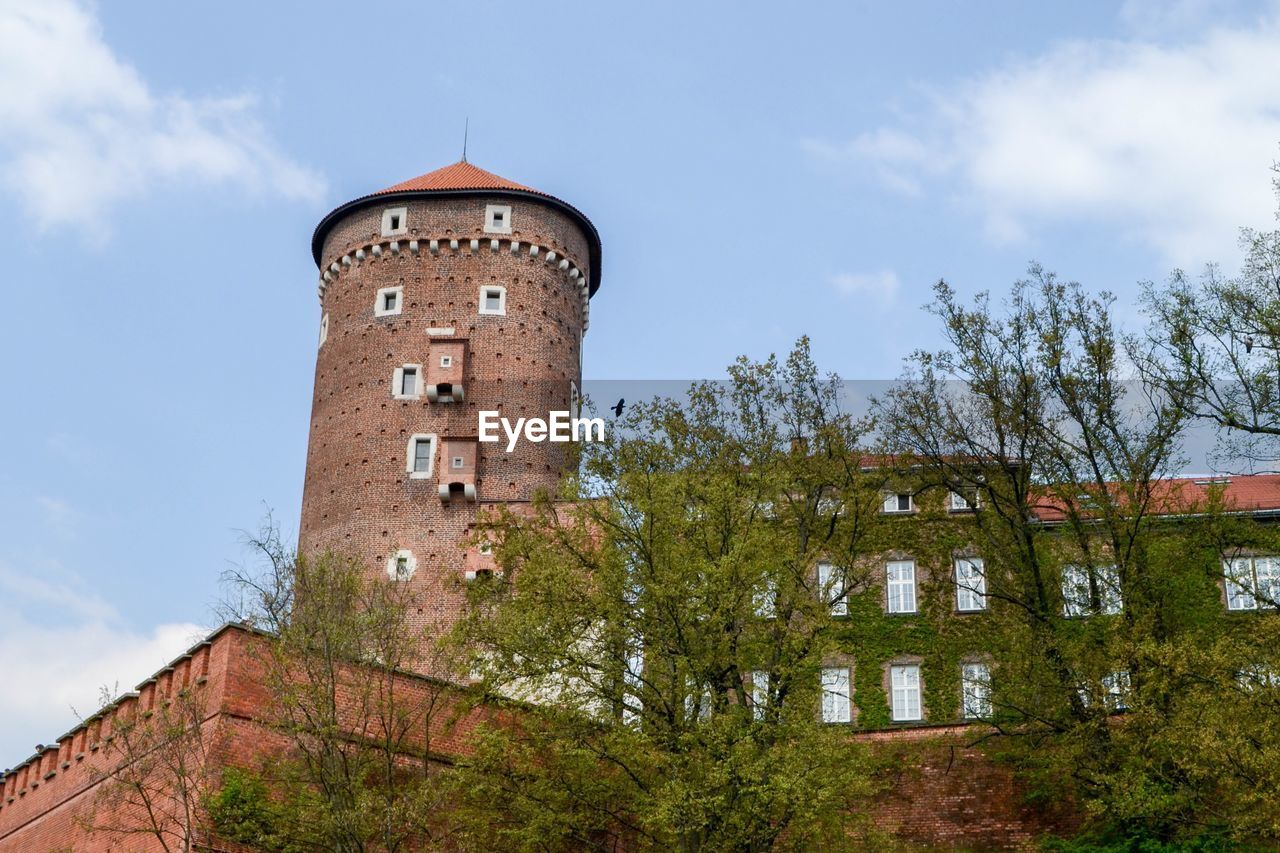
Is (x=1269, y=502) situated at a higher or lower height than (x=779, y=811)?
higher

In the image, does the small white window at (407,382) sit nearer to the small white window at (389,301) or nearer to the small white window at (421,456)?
the small white window at (421,456)

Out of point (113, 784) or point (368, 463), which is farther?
point (368, 463)

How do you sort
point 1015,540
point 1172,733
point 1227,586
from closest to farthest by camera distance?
point 1172,733
point 1015,540
point 1227,586

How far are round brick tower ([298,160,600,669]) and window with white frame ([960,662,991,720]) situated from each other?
39.3 ft

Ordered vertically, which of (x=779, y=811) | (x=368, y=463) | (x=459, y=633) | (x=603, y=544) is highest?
(x=368, y=463)

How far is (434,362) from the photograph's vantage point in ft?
140

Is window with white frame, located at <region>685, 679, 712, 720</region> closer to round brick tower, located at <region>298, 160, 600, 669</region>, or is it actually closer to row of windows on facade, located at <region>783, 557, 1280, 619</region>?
row of windows on facade, located at <region>783, 557, 1280, 619</region>

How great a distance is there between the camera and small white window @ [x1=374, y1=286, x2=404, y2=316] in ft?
144

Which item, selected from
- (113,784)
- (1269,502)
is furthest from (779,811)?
(1269,502)

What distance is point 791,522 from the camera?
95.5 ft

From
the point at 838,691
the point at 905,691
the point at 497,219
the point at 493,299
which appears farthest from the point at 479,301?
the point at 905,691

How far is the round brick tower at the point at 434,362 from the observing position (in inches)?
1634

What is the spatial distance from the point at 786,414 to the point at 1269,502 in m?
13.9

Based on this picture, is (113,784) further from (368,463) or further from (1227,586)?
(1227,586)
